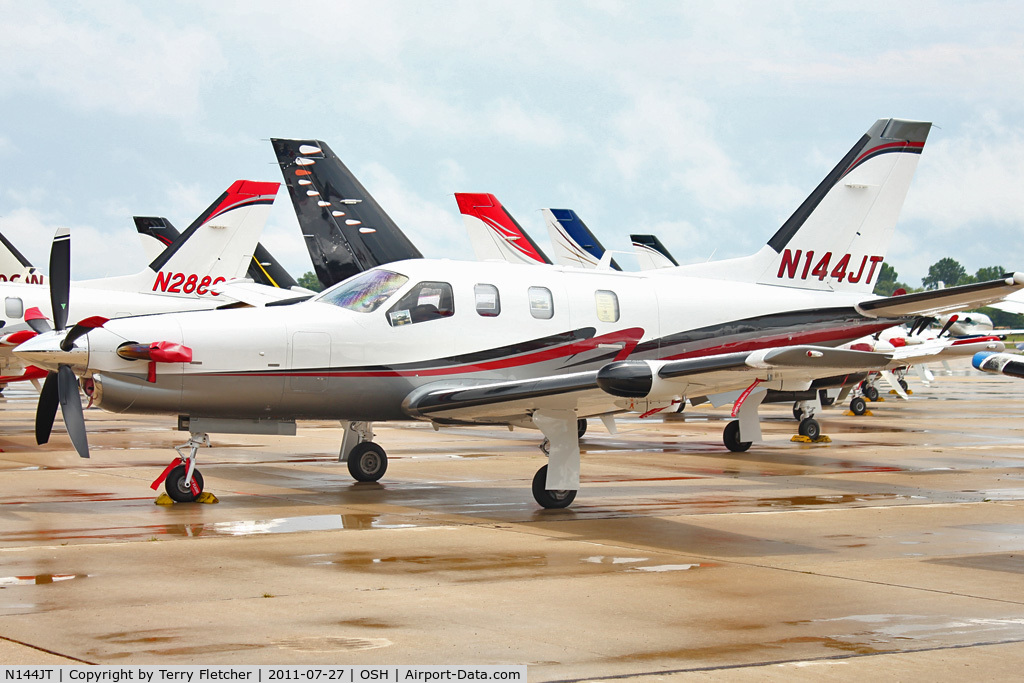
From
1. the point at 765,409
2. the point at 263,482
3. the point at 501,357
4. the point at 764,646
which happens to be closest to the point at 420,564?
the point at 764,646

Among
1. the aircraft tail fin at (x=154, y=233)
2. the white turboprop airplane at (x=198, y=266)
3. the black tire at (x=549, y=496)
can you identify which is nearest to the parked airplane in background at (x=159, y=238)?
the aircraft tail fin at (x=154, y=233)

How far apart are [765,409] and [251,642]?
2875 centimetres

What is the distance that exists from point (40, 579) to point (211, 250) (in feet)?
68.0

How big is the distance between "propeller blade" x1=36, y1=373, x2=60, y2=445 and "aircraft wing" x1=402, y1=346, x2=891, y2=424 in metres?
3.69

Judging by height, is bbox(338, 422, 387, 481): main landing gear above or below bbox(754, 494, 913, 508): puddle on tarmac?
above

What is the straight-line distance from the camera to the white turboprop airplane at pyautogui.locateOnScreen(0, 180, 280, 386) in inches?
982

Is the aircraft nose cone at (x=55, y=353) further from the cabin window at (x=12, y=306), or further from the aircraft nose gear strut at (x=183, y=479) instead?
the cabin window at (x=12, y=306)

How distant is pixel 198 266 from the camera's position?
1064 inches

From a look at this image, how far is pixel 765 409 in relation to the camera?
32.9 m

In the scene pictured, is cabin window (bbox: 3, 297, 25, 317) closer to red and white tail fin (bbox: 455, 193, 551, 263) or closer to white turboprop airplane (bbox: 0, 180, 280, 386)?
white turboprop airplane (bbox: 0, 180, 280, 386)

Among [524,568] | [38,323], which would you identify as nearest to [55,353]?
[38,323]

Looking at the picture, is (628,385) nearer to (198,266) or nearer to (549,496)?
(549,496)

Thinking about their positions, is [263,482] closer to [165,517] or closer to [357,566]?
[165,517]

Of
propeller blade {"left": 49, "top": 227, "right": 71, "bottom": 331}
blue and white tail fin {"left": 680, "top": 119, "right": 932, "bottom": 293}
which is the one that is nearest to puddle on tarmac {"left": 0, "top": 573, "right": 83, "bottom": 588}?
propeller blade {"left": 49, "top": 227, "right": 71, "bottom": 331}
